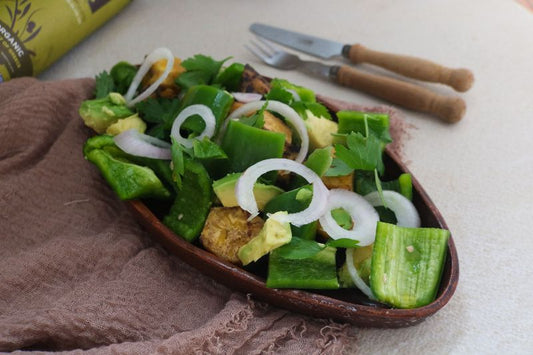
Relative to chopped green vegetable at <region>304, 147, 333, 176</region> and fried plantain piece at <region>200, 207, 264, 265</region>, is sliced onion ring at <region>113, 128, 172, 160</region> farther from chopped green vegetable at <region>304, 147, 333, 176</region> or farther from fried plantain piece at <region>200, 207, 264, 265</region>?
chopped green vegetable at <region>304, 147, 333, 176</region>

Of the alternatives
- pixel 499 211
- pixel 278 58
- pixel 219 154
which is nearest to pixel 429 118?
pixel 499 211

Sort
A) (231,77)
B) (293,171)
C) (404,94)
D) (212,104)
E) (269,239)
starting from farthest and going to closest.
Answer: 1. (404,94)
2. (231,77)
3. (212,104)
4. (293,171)
5. (269,239)

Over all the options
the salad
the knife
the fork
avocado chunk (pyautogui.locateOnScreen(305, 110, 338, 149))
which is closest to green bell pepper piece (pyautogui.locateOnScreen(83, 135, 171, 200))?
the salad

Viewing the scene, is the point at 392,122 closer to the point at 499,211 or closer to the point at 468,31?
the point at 499,211

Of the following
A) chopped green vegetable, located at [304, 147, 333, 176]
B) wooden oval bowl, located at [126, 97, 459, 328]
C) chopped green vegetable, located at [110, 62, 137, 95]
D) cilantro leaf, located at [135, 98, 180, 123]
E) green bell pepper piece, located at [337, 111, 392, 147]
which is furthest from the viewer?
chopped green vegetable, located at [110, 62, 137, 95]

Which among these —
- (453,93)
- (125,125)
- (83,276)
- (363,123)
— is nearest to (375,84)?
(453,93)

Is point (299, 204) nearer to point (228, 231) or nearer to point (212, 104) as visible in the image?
point (228, 231)
